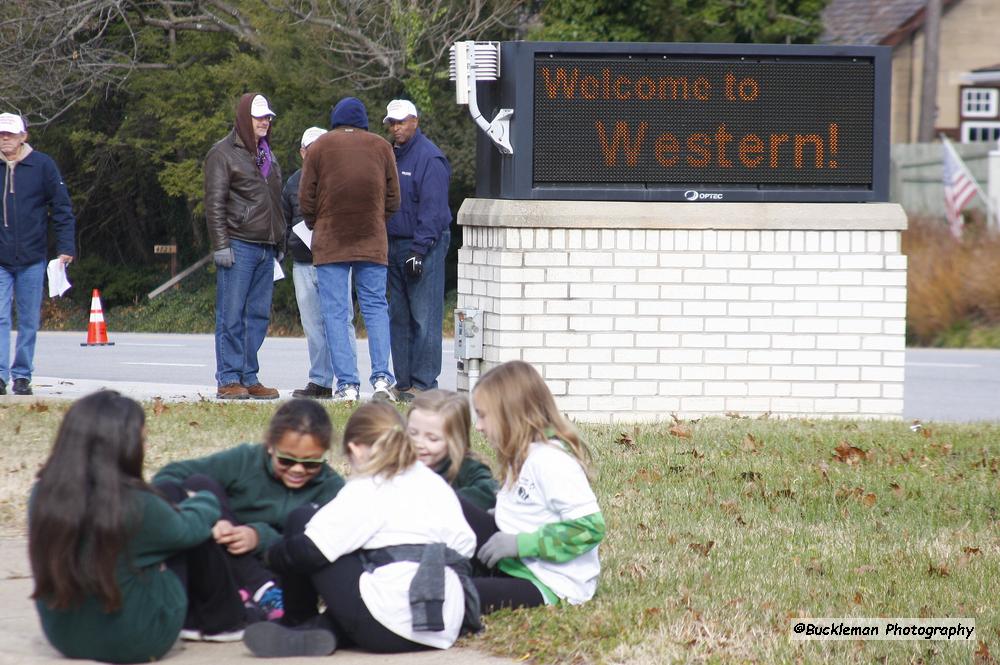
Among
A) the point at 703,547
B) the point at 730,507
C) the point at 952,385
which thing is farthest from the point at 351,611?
the point at 952,385

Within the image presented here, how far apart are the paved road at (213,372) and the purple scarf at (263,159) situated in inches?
72.9

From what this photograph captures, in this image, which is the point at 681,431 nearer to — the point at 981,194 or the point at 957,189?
the point at 957,189

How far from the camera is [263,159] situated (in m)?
10.9

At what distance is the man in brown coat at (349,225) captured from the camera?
409 inches

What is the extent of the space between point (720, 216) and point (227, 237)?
3526 mm

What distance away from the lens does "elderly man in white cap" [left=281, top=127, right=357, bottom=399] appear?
1120 centimetres

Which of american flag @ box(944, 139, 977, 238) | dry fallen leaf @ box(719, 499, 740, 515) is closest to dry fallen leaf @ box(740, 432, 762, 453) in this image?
dry fallen leaf @ box(719, 499, 740, 515)

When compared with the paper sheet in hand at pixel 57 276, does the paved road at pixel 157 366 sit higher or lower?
lower

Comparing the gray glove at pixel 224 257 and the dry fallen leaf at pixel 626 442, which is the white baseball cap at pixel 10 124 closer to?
the gray glove at pixel 224 257

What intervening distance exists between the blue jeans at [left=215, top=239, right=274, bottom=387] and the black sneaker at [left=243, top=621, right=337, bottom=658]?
5.79 meters

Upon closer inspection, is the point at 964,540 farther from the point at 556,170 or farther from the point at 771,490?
the point at 556,170

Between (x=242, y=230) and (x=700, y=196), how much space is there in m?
3.30

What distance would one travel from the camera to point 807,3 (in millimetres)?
28875

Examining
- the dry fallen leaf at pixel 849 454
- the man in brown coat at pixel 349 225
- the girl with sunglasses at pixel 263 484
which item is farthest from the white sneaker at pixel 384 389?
the girl with sunglasses at pixel 263 484
